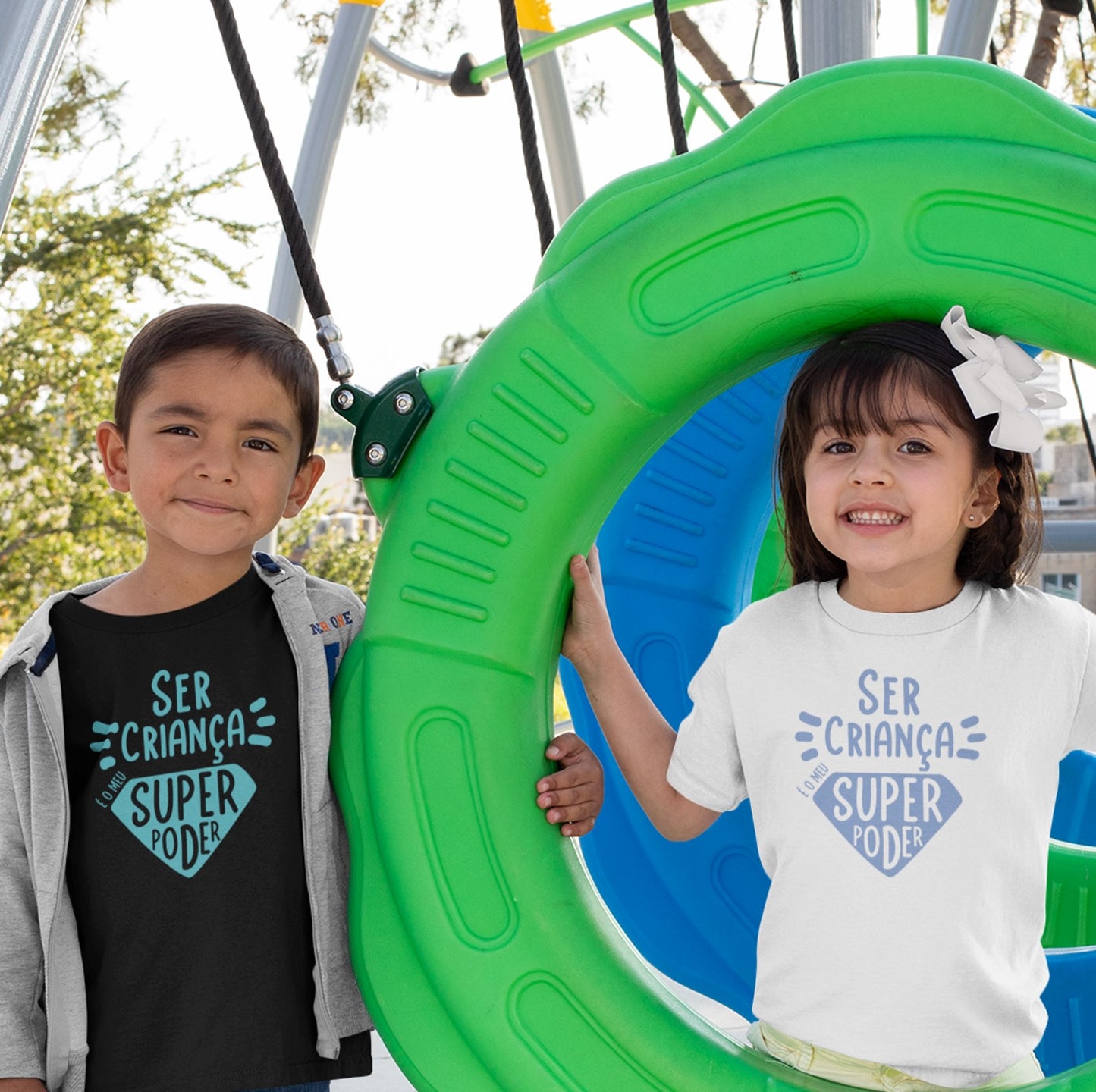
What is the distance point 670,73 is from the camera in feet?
4.34

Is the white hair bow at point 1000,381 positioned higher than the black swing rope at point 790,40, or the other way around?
the black swing rope at point 790,40

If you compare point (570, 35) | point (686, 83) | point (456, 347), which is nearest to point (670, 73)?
point (570, 35)

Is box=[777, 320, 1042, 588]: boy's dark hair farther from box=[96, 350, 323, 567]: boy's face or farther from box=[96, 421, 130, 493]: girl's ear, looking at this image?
box=[96, 421, 130, 493]: girl's ear

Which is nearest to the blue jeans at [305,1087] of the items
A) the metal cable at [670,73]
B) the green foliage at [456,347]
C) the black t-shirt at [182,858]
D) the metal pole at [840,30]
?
the black t-shirt at [182,858]

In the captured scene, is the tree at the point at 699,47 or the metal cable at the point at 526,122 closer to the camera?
the metal cable at the point at 526,122

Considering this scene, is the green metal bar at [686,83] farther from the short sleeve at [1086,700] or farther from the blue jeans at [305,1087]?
the blue jeans at [305,1087]

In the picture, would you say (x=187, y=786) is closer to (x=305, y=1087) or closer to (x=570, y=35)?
(x=305, y=1087)

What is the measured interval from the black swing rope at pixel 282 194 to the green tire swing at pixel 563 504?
8 cm

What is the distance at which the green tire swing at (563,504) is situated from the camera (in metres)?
0.94

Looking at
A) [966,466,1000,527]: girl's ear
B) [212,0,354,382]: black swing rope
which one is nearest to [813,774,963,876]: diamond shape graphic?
[966,466,1000,527]: girl's ear

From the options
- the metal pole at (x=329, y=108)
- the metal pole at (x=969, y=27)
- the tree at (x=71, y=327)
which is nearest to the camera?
the metal pole at (x=969, y=27)

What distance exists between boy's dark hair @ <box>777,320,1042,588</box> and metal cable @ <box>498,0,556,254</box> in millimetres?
302

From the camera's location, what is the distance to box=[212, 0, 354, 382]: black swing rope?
1096 mm

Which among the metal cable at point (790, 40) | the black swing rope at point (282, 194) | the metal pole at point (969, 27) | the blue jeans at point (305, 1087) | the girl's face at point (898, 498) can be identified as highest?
the metal pole at point (969, 27)
